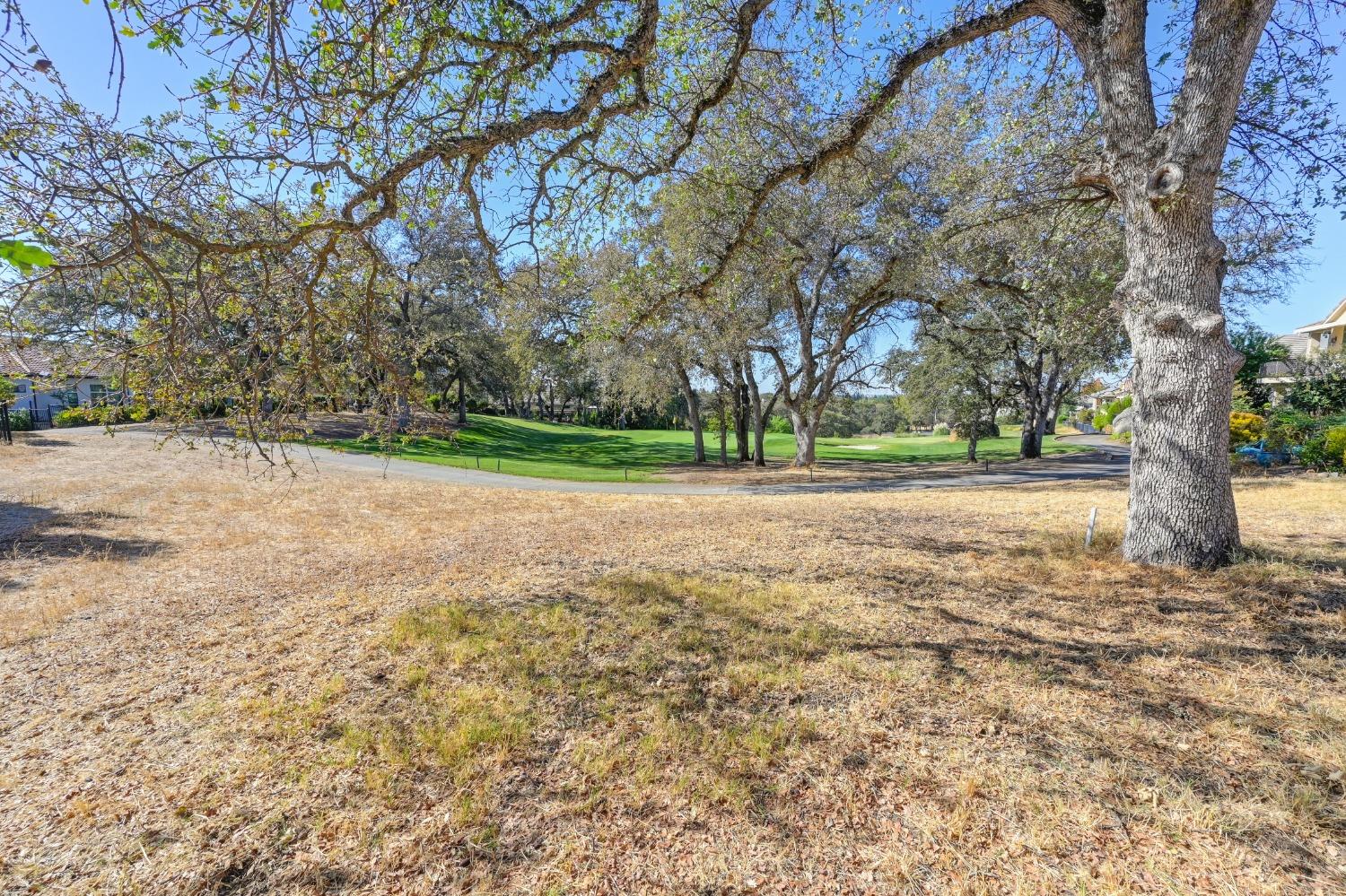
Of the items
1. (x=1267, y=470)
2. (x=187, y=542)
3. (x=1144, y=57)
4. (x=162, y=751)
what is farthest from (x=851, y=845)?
(x=1267, y=470)

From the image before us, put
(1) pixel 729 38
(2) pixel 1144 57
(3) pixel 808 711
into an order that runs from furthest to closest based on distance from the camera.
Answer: (1) pixel 729 38, (2) pixel 1144 57, (3) pixel 808 711

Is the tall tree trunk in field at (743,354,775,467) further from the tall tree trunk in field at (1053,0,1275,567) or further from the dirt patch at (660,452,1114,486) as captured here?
the tall tree trunk in field at (1053,0,1275,567)

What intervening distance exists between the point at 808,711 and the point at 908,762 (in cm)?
60

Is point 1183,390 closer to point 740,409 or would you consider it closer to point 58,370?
point 58,370

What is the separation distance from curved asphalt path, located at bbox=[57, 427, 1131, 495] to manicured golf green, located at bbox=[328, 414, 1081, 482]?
0.92 m

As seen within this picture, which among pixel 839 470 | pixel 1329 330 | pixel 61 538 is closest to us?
pixel 61 538

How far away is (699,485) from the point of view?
18156mm

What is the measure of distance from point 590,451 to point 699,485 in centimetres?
1564

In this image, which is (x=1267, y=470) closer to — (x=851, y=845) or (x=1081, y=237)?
(x=1081, y=237)

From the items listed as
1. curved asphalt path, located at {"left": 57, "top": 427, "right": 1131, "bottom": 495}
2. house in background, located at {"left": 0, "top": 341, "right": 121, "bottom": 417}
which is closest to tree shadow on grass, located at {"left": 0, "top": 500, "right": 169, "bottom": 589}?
house in background, located at {"left": 0, "top": 341, "right": 121, "bottom": 417}

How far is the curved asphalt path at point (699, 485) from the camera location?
51.2 feet

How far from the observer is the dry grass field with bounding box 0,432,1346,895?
211 centimetres

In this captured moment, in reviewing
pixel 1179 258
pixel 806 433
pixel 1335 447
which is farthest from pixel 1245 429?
pixel 1179 258

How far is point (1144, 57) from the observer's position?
516 centimetres
